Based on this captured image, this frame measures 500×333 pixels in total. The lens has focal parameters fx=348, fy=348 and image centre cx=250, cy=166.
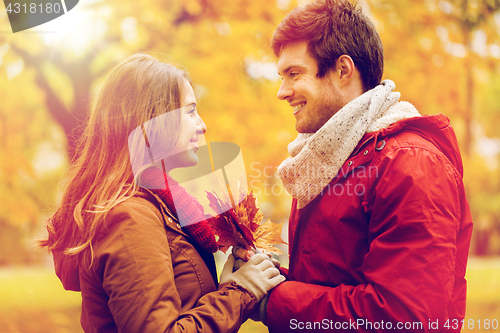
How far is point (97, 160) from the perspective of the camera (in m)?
1.74

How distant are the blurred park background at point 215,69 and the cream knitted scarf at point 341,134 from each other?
7.00 feet

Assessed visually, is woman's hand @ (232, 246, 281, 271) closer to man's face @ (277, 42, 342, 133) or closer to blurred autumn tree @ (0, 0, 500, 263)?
man's face @ (277, 42, 342, 133)

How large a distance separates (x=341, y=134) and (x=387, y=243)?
0.57 m

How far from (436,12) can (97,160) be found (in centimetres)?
437

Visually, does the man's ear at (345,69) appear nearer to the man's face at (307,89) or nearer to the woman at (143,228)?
the man's face at (307,89)

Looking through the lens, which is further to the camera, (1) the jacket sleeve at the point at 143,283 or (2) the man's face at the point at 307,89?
(2) the man's face at the point at 307,89

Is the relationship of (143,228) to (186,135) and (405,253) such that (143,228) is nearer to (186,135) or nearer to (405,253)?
(186,135)

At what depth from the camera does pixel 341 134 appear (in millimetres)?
1716

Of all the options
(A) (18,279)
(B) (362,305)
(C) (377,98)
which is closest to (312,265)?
(B) (362,305)

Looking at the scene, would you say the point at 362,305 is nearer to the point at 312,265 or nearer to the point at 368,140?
the point at 312,265

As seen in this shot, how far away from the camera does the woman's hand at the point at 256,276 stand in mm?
1708

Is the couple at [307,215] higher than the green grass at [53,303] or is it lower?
higher

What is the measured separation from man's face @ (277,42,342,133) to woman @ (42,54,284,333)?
58 centimetres

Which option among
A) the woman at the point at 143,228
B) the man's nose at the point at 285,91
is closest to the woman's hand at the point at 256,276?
the woman at the point at 143,228
